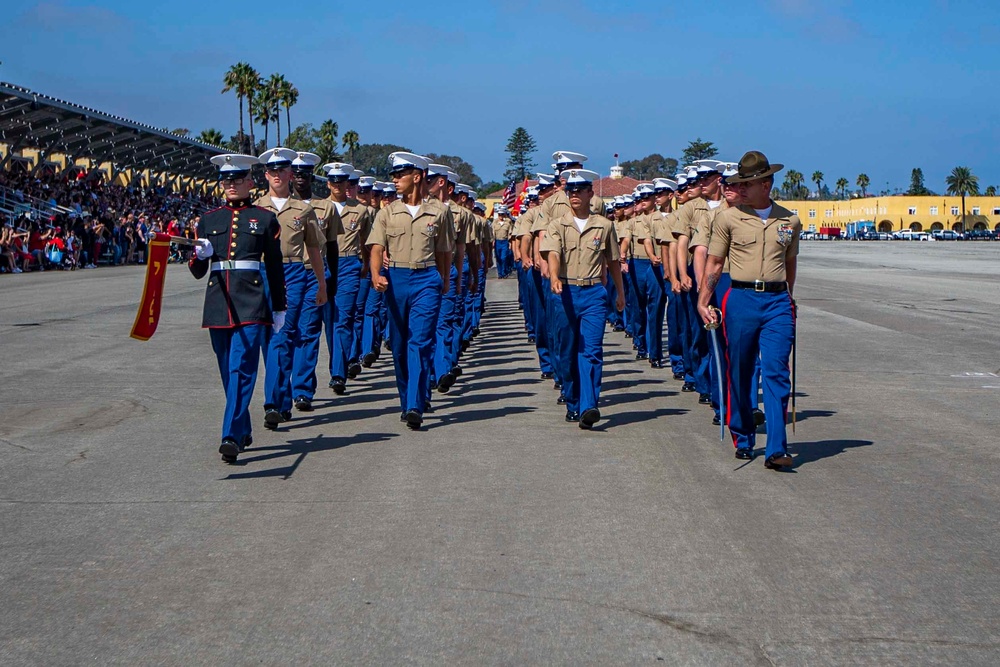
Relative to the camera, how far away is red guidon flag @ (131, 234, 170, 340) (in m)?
7.71

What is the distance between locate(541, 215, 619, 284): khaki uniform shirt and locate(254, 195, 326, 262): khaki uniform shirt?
1872mm

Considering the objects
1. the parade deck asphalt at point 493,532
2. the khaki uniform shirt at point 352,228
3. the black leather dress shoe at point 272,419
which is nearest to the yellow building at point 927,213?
the khaki uniform shirt at point 352,228

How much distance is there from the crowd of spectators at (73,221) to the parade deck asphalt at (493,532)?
84.5ft

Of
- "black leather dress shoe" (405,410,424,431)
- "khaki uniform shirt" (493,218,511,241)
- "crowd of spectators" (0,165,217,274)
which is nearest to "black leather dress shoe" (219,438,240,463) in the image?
"black leather dress shoe" (405,410,424,431)

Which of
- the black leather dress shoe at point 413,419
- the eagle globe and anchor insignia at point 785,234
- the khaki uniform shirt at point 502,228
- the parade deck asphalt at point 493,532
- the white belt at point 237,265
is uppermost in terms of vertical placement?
the khaki uniform shirt at point 502,228

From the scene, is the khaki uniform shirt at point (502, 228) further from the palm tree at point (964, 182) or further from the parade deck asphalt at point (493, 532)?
the palm tree at point (964, 182)

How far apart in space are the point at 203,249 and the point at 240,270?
1.03 feet

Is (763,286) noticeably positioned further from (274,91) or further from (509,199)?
(274,91)

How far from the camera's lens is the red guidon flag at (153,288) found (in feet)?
25.3

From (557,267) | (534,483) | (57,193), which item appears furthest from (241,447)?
(57,193)

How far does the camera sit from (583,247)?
32.9 feet

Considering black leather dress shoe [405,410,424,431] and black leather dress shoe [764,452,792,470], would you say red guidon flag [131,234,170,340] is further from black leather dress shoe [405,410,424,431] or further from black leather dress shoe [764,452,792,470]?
black leather dress shoe [764,452,792,470]

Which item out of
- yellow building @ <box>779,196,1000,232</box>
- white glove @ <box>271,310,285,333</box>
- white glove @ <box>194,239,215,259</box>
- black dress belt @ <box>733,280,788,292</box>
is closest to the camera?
white glove @ <box>194,239,215,259</box>

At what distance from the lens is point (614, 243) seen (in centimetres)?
1019
